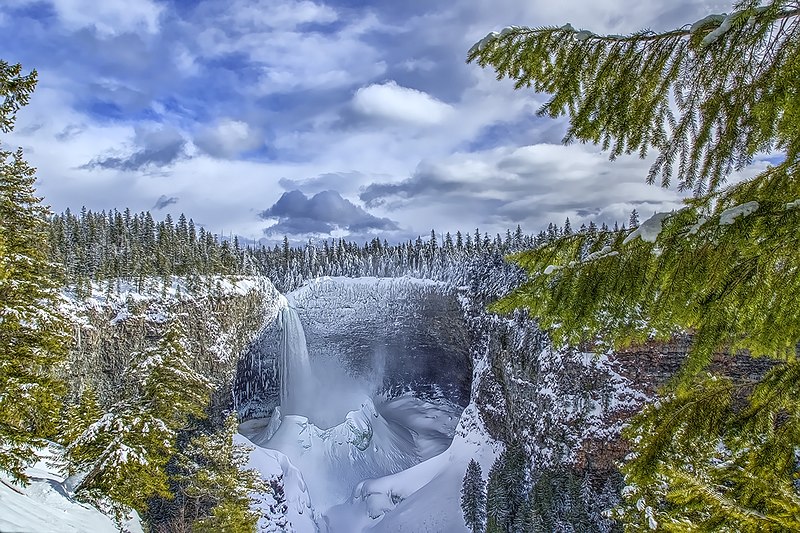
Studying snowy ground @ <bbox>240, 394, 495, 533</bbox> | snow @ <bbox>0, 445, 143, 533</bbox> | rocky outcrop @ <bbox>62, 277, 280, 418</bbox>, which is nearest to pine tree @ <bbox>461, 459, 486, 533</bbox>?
snowy ground @ <bbox>240, 394, 495, 533</bbox>

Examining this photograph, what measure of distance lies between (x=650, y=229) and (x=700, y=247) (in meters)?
0.25

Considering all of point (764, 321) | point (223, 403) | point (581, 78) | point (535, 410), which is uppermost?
point (581, 78)

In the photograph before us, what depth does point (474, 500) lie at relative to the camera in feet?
89.1

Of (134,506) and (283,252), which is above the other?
(283,252)

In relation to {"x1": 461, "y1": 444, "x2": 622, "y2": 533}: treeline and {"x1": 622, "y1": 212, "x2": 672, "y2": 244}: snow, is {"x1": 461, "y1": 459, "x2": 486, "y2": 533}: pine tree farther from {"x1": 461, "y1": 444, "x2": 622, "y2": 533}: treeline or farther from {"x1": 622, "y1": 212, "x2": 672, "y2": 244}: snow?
{"x1": 622, "y1": 212, "x2": 672, "y2": 244}: snow

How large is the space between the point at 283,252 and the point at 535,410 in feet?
215

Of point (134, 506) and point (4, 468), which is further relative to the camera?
point (134, 506)

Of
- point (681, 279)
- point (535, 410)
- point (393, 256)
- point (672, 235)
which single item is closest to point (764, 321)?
point (681, 279)

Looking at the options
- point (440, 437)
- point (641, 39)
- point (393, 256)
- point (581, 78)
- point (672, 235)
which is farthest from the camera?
point (393, 256)

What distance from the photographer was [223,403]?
127 feet

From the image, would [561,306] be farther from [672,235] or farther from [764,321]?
[764,321]

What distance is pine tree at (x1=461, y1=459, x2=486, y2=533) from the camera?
87.5 ft

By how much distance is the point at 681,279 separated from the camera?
8.41 ft

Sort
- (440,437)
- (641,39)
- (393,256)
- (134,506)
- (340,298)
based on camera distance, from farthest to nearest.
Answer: (393,256), (340,298), (440,437), (134,506), (641,39)
